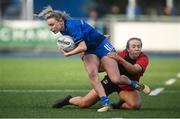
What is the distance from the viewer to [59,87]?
55.9 ft

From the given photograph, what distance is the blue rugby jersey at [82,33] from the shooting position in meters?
11.9

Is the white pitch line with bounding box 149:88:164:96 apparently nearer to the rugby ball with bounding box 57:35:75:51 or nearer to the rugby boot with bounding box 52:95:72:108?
the rugby boot with bounding box 52:95:72:108

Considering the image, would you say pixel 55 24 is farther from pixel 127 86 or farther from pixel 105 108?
pixel 127 86

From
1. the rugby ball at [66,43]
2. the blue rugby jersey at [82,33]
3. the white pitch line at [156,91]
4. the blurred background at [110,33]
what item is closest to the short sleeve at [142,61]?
the blue rugby jersey at [82,33]

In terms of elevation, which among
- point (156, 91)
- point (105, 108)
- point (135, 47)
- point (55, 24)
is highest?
point (55, 24)

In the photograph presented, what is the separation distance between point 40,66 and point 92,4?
12572mm

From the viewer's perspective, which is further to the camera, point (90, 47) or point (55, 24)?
point (90, 47)

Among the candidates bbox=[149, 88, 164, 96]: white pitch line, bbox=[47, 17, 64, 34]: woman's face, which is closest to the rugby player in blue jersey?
bbox=[47, 17, 64, 34]: woman's face

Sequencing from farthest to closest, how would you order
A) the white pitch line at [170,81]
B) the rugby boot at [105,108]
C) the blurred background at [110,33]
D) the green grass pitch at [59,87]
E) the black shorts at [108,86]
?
the blurred background at [110,33]
the white pitch line at [170,81]
the black shorts at [108,86]
the rugby boot at [105,108]
the green grass pitch at [59,87]

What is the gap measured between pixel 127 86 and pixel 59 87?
181 inches

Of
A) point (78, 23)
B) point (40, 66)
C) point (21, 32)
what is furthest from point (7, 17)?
point (78, 23)

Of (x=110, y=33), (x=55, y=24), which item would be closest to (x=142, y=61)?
(x=55, y=24)

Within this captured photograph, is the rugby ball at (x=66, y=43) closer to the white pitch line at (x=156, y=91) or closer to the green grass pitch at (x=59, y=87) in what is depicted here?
the green grass pitch at (x=59, y=87)

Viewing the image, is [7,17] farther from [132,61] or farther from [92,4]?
[132,61]
